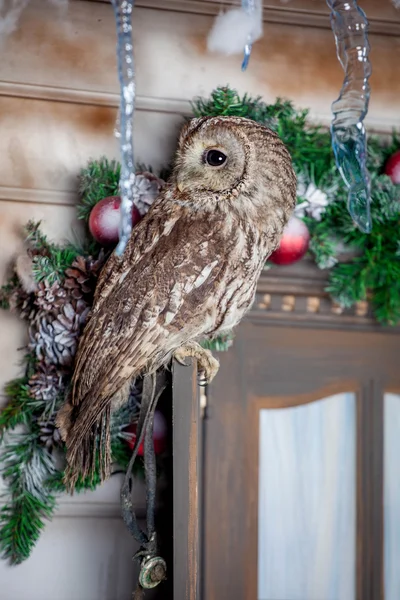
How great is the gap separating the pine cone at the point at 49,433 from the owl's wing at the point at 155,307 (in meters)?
0.21

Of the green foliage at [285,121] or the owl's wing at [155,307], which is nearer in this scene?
the owl's wing at [155,307]

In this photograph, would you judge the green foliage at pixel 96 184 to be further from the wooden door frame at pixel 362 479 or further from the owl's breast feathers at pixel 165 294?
the wooden door frame at pixel 362 479

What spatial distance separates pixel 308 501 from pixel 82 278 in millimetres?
671

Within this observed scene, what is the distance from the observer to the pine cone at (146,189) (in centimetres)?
161

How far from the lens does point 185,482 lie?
1311 millimetres

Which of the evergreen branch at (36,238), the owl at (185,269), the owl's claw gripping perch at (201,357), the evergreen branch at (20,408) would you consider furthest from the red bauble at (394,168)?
the evergreen branch at (20,408)

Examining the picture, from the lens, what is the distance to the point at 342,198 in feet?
5.65

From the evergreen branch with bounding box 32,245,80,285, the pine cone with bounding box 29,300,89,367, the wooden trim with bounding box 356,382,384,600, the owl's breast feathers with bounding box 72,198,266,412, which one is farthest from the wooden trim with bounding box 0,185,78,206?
the wooden trim with bounding box 356,382,384,600

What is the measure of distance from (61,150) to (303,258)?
0.56 metres

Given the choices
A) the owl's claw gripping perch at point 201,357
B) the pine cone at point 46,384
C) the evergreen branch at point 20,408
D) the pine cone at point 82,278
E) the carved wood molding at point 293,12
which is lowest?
the evergreen branch at point 20,408

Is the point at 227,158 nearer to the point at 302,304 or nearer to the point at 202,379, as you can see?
the point at 202,379

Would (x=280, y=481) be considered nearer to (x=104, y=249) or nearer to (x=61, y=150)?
(x=104, y=249)

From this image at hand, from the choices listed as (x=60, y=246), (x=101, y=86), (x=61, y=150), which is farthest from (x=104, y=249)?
(x=101, y=86)

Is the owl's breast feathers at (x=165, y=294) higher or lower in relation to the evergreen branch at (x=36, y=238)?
lower
